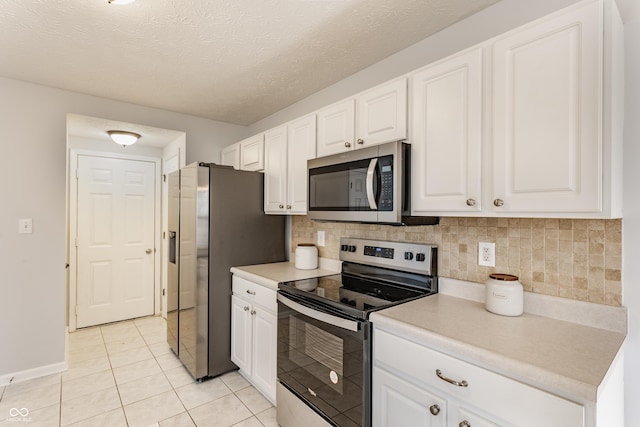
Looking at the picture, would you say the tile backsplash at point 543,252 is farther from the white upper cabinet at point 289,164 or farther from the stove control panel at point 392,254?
the white upper cabinet at point 289,164

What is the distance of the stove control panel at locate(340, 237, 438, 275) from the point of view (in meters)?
1.79

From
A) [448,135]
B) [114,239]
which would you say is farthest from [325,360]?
[114,239]

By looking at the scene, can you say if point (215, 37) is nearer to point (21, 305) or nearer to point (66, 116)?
point (66, 116)

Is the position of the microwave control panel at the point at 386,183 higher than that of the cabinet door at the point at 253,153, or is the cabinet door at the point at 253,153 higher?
the cabinet door at the point at 253,153

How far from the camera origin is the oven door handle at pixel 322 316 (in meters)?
1.46

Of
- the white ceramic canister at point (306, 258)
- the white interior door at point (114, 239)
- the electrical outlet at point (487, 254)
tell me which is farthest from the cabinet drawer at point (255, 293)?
the white interior door at point (114, 239)

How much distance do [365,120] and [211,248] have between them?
1.50 metres

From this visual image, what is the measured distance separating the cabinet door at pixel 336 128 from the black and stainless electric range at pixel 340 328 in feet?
2.14

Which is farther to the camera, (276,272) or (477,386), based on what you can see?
(276,272)

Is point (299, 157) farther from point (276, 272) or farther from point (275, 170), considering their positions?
point (276, 272)

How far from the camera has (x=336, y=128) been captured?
2057mm

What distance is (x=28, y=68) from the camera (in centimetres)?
232

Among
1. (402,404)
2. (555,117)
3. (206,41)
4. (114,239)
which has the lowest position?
(402,404)

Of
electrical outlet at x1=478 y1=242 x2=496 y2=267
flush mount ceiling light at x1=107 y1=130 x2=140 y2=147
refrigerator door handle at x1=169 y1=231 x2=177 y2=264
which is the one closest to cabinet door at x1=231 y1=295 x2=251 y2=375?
refrigerator door handle at x1=169 y1=231 x2=177 y2=264
